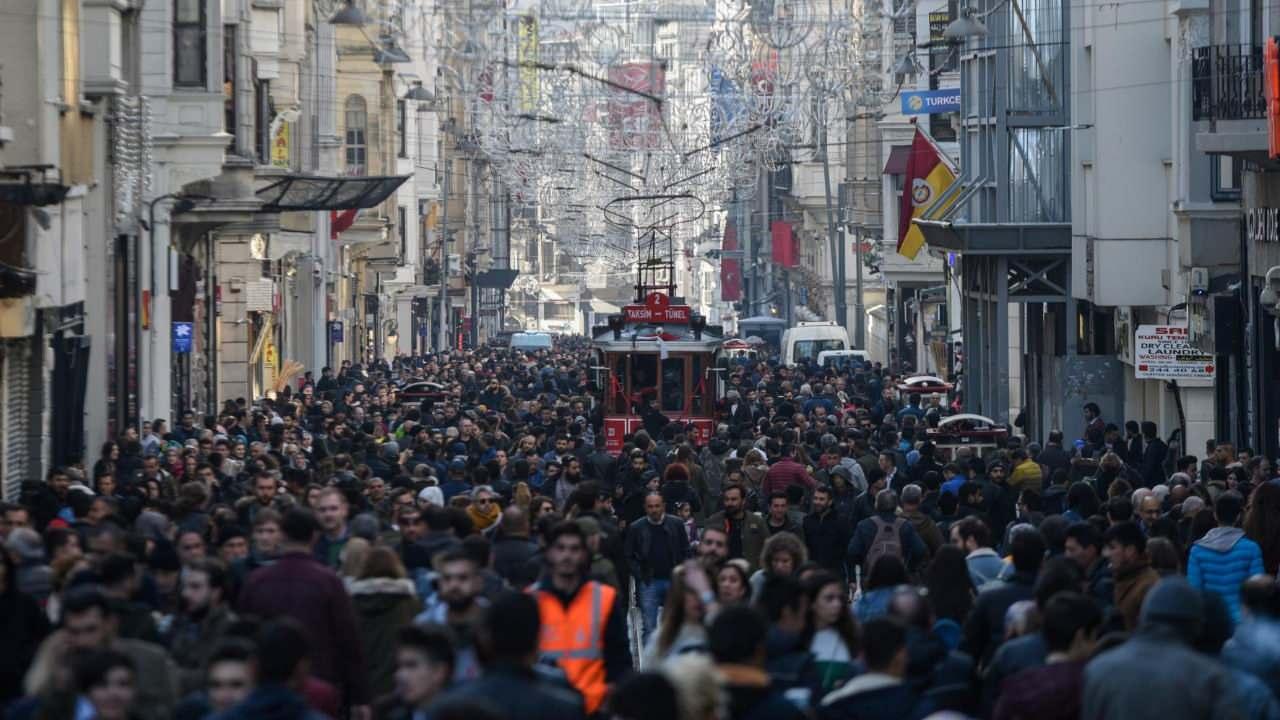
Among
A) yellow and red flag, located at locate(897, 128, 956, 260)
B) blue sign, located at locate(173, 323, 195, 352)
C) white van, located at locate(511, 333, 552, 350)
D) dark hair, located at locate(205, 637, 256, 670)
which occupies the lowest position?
dark hair, located at locate(205, 637, 256, 670)

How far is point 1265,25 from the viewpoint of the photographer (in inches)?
991

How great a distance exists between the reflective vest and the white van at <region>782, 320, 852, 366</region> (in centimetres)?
5074

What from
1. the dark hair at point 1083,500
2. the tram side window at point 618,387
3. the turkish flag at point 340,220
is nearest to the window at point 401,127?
the turkish flag at point 340,220

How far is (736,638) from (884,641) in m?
0.59

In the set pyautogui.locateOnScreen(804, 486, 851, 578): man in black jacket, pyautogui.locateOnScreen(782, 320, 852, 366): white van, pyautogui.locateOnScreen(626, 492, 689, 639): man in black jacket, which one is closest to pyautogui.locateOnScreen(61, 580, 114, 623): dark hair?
pyautogui.locateOnScreen(626, 492, 689, 639): man in black jacket

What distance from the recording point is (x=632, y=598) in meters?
20.8

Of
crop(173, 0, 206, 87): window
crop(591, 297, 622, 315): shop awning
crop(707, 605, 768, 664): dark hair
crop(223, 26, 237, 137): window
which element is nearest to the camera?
crop(707, 605, 768, 664): dark hair

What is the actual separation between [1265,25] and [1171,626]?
1807 cm

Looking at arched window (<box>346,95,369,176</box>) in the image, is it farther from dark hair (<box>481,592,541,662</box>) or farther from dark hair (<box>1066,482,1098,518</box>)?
dark hair (<box>481,592,541,662</box>)

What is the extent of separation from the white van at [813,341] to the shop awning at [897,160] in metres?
4.12

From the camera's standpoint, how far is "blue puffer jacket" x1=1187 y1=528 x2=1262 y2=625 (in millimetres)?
12875

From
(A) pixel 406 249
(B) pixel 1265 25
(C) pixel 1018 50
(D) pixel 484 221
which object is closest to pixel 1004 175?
(C) pixel 1018 50

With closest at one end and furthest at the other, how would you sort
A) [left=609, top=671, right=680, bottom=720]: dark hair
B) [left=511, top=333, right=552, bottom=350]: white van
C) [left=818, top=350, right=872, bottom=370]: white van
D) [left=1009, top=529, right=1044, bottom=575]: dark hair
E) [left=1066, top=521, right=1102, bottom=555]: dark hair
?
[left=609, top=671, right=680, bottom=720]: dark hair < [left=1009, top=529, right=1044, bottom=575]: dark hair < [left=1066, top=521, right=1102, bottom=555]: dark hair < [left=818, top=350, right=872, bottom=370]: white van < [left=511, top=333, right=552, bottom=350]: white van

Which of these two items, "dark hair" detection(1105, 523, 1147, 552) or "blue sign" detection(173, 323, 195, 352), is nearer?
"dark hair" detection(1105, 523, 1147, 552)
